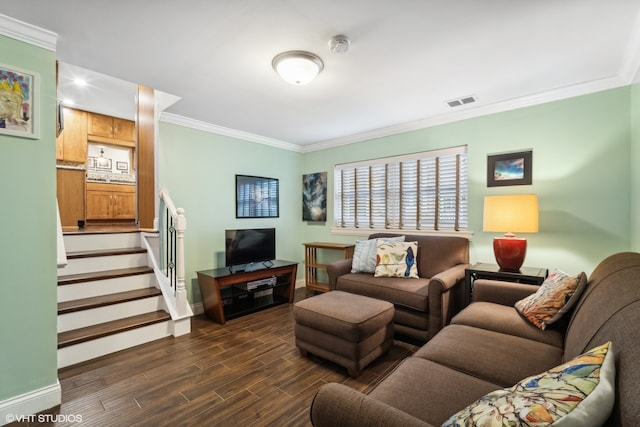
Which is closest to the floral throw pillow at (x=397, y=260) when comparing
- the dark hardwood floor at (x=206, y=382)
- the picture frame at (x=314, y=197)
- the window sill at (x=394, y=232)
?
the window sill at (x=394, y=232)

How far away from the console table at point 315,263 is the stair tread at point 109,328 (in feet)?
6.82

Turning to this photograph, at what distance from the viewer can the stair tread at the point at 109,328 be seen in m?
2.37

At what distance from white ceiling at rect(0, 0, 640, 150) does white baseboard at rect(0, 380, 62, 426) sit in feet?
7.64

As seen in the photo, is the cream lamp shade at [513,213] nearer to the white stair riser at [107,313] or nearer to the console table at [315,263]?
the console table at [315,263]

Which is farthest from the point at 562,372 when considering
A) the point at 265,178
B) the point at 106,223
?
the point at 106,223

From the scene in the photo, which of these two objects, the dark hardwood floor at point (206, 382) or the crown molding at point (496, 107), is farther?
the crown molding at point (496, 107)

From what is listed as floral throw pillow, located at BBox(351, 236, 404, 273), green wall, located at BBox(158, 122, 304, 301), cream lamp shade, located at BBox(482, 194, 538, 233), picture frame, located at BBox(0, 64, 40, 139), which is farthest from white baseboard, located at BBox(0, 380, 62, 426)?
cream lamp shade, located at BBox(482, 194, 538, 233)

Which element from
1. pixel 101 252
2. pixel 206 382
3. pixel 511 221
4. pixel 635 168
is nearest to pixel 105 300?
pixel 101 252

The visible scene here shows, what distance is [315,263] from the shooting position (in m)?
4.52

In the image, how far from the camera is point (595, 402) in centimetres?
67

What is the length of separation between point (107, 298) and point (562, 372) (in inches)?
133

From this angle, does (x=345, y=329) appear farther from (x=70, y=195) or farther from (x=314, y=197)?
(x=70, y=195)

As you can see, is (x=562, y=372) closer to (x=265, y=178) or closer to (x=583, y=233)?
(x=583, y=233)

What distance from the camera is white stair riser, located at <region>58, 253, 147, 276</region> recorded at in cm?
290
